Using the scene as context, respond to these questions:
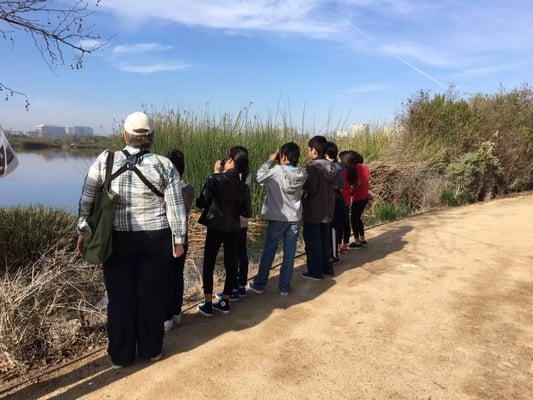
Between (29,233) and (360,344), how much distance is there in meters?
5.17

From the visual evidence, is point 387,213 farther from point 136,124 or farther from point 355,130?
point 136,124

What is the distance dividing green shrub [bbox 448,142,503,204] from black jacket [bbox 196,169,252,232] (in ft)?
28.6

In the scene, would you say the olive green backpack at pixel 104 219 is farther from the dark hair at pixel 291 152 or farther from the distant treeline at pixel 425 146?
the distant treeline at pixel 425 146

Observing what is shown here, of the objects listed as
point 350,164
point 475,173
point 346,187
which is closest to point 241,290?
point 346,187

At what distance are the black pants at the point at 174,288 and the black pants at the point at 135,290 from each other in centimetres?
53

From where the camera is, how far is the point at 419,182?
11.5 meters

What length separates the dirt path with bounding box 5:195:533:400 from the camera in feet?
10.2

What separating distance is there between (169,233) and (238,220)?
0.99 m

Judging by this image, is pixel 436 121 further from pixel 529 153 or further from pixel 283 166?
pixel 283 166

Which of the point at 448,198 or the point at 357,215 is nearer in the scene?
the point at 357,215

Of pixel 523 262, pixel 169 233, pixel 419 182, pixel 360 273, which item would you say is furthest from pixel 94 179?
pixel 419 182

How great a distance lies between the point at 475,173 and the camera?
39.1ft

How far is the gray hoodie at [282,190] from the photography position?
15.3 ft

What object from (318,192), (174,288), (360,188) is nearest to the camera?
(174,288)
